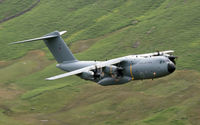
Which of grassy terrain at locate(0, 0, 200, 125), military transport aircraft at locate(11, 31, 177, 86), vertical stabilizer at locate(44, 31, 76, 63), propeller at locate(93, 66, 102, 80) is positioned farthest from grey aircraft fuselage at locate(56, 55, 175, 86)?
vertical stabilizer at locate(44, 31, 76, 63)

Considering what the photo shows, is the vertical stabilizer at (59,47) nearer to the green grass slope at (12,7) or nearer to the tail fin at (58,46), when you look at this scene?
the tail fin at (58,46)

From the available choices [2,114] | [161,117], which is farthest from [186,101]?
[2,114]

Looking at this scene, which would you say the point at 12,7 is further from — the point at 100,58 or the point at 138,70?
the point at 138,70

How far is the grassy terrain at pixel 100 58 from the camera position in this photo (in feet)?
125

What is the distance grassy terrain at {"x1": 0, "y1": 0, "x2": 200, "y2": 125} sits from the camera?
38.2 meters

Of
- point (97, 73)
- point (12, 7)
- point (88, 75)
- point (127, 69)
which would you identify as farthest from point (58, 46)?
point (12, 7)

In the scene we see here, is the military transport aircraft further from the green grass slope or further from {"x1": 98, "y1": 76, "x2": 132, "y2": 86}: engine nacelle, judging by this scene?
the green grass slope

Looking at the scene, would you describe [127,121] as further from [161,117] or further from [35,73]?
[35,73]

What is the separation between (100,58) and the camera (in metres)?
61.2

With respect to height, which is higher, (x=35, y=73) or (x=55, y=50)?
(x=55, y=50)

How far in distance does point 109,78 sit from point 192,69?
57.7ft

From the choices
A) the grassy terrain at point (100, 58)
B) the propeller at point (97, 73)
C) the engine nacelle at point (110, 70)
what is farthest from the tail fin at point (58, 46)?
the propeller at point (97, 73)

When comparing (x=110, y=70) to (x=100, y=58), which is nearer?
(x=110, y=70)

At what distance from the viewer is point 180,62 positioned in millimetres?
52594
